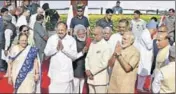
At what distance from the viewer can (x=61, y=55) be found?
7184mm

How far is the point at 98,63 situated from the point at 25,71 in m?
1.10

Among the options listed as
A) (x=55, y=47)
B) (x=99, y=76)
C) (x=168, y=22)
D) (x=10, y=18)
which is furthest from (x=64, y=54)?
(x=168, y=22)

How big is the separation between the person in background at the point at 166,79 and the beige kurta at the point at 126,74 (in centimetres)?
83

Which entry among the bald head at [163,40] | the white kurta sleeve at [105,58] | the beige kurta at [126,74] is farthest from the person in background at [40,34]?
the bald head at [163,40]

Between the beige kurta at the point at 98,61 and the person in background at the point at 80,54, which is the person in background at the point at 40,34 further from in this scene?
the beige kurta at the point at 98,61

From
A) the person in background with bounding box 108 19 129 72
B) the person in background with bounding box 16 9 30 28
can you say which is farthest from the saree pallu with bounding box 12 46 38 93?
the person in background with bounding box 16 9 30 28

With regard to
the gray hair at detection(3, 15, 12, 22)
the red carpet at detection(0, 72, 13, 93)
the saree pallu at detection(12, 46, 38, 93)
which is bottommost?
the red carpet at detection(0, 72, 13, 93)

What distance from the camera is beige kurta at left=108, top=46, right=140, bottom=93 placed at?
659 centimetres

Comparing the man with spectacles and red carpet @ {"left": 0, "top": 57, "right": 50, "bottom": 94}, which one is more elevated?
the man with spectacles

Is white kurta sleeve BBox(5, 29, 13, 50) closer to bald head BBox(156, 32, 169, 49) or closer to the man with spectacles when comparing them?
the man with spectacles

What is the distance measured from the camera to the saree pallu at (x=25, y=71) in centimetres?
701

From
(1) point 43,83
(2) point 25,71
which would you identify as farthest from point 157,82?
(1) point 43,83

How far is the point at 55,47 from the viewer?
719 centimetres

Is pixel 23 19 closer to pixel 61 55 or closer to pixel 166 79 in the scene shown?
pixel 61 55
